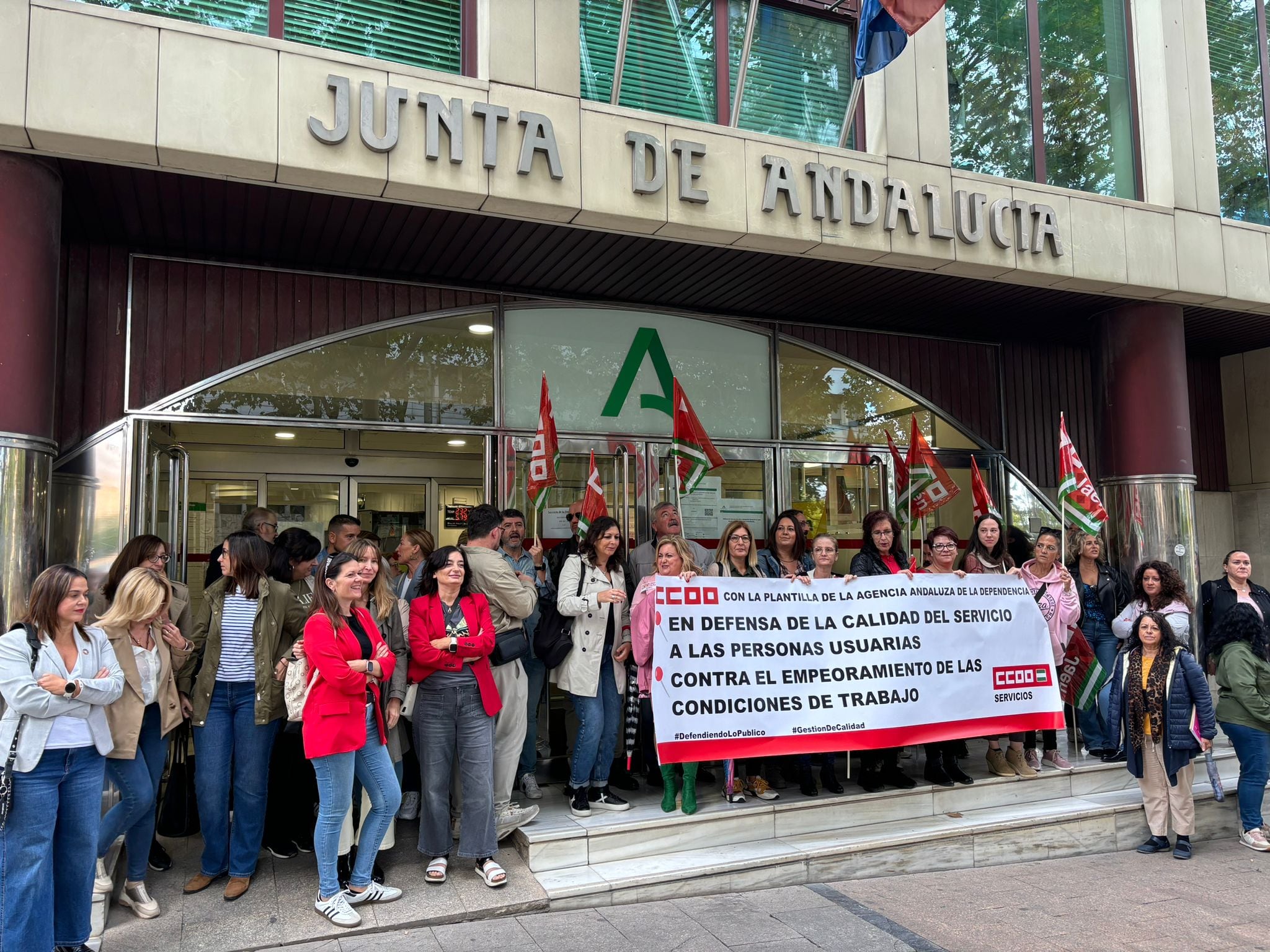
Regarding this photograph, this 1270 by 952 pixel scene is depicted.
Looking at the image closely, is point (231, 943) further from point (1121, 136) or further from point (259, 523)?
point (1121, 136)

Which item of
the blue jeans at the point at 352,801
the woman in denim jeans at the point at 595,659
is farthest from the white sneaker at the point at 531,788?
the blue jeans at the point at 352,801

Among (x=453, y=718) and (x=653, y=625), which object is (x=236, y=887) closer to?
(x=453, y=718)

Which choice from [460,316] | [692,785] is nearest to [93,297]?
[460,316]

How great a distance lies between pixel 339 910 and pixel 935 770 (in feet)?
13.3

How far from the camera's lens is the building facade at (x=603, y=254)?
19.2 ft

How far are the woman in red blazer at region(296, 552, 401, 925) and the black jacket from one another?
5.36 m

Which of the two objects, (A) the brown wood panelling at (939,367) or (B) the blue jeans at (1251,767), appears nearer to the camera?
(B) the blue jeans at (1251,767)

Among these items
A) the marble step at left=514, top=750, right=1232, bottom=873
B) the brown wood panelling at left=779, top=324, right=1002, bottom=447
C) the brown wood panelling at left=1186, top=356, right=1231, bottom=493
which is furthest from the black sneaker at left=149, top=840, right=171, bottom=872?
the brown wood panelling at left=1186, top=356, right=1231, bottom=493

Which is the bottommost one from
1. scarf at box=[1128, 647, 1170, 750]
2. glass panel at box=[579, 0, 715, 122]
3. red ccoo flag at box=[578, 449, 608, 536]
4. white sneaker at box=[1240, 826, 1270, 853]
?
white sneaker at box=[1240, 826, 1270, 853]

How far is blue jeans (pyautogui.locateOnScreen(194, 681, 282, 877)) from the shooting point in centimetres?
512

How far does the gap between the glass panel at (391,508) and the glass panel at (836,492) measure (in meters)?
4.03

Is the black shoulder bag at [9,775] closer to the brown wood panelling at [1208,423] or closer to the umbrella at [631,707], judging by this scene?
the umbrella at [631,707]

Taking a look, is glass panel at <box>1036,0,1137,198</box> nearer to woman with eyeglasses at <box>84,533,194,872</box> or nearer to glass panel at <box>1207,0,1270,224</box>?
glass panel at <box>1207,0,1270,224</box>

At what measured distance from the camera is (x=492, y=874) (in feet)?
17.1
